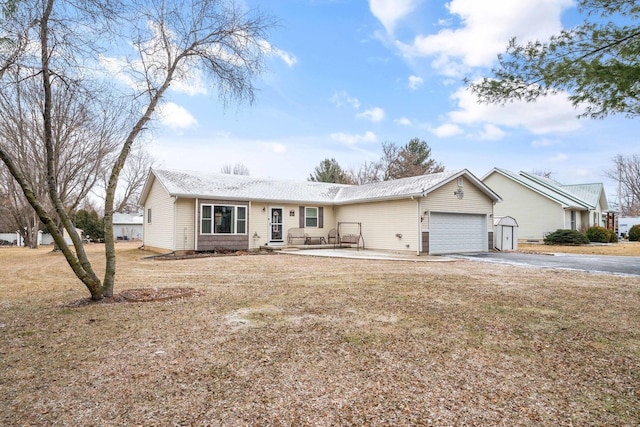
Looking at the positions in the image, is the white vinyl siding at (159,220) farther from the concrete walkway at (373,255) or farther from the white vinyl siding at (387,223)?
the white vinyl siding at (387,223)

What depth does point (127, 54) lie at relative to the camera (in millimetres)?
6652

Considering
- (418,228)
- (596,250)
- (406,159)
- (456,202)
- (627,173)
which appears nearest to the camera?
(418,228)

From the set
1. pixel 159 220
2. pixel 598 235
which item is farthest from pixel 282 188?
pixel 598 235

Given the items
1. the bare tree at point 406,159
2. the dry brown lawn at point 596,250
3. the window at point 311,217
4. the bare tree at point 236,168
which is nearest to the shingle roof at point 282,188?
the window at point 311,217

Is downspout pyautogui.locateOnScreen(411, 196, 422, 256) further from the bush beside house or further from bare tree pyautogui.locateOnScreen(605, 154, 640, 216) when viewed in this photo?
bare tree pyautogui.locateOnScreen(605, 154, 640, 216)

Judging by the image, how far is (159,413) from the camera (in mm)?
2691

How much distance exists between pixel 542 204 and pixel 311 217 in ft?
54.2

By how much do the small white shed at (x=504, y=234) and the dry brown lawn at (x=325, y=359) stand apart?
A: 11.2 metres

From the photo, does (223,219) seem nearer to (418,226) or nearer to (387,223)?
(387,223)

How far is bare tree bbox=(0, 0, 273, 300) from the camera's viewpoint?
552cm

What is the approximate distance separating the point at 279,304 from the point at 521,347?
3.46 m

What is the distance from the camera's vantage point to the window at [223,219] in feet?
51.3

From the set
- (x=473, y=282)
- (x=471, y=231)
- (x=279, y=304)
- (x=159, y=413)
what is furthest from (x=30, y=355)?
(x=471, y=231)

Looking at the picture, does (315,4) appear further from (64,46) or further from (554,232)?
(554,232)
